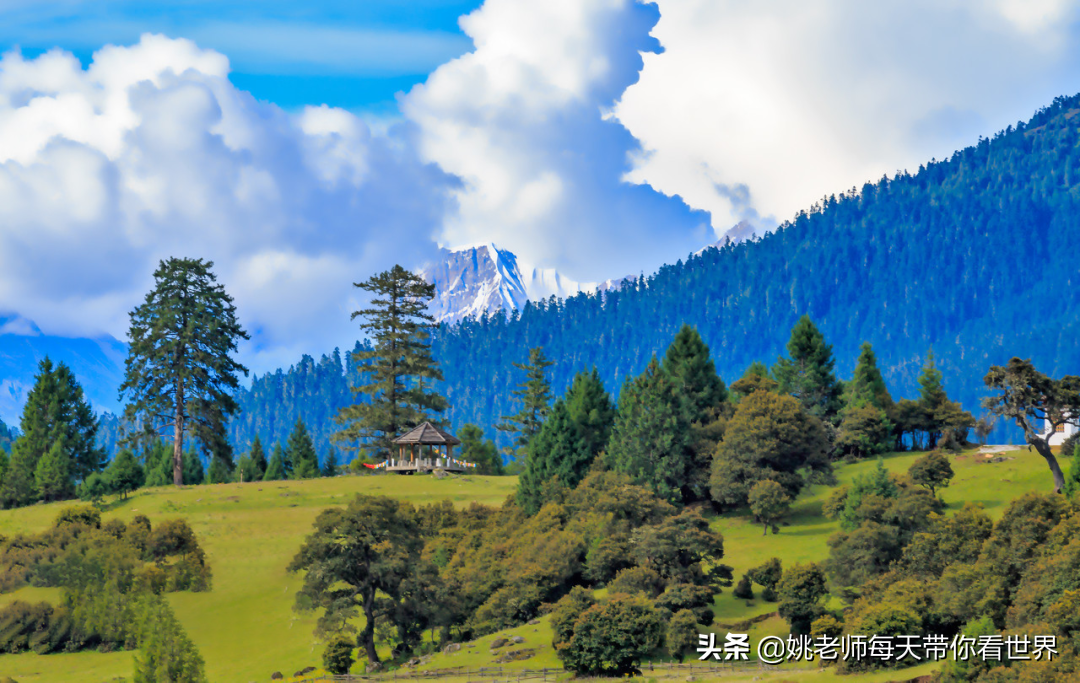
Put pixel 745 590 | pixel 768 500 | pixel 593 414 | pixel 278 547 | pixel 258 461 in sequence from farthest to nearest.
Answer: pixel 258 461
pixel 593 414
pixel 768 500
pixel 278 547
pixel 745 590

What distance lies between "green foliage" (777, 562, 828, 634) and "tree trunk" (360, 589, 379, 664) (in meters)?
17.8

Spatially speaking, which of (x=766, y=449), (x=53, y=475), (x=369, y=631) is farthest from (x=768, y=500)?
(x=53, y=475)

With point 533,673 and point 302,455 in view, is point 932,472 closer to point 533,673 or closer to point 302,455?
point 533,673

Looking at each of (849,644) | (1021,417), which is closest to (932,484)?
(1021,417)

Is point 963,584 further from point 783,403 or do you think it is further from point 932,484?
point 783,403

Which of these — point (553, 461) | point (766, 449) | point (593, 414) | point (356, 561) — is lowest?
point (356, 561)

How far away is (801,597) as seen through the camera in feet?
132

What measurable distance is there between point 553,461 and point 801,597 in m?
25.3

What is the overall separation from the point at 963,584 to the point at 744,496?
25.4 m

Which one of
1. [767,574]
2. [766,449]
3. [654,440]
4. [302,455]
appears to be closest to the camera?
[767,574]

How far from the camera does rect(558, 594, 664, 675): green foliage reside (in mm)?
38125

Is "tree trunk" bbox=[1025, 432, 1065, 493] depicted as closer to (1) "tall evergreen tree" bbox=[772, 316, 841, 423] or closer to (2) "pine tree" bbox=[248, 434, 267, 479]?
(1) "tall evergreen tree" bbox=[772, 316, 841, 423]

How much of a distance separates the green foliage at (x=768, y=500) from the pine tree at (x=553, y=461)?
39.5 ft

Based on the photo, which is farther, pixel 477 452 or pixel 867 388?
pixel 477 452
